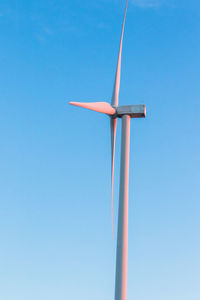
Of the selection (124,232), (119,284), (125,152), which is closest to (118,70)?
(125,152)

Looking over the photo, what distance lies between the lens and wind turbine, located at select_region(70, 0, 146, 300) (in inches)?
986

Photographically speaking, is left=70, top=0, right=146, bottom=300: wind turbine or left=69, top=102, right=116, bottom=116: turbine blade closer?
left=70, top=0, right=146, bottom=300: wind turbine

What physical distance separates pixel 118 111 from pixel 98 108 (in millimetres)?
1549

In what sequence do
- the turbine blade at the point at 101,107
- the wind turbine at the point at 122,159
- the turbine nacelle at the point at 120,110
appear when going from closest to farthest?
the wind turbine at the point at 122,159, the turbine blade at the point at 101,107, the turbine nacelle at the point at 120,110

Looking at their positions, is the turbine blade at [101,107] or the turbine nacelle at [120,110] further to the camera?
the turbine nacelle at [120,110]

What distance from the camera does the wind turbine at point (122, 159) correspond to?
2504 centimetres

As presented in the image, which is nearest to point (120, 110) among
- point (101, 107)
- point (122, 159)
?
point (101, 107)

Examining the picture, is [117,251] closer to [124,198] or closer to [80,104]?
[124,198]

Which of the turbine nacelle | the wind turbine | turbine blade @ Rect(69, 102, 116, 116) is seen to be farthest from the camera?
the turbine nacelle

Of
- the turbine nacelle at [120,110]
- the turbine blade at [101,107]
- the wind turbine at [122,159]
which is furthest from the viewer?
the turbine nacelle at [120,110]

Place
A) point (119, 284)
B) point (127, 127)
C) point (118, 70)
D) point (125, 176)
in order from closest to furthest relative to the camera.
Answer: point (119, 284)
point (125, 176)
point (127, 127)
point (118, 70)

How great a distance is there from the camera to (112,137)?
97.4 ft

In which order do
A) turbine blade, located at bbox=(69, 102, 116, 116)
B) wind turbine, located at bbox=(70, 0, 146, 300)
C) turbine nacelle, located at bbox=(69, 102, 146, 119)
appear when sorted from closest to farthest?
wind turbine, located at bbox=(70, 0, 146, 300)
turbine blade, located at bbox=(69, 102, 116, 116)
turbine nacelle, located at bbox=(69, 102, 146, 119)

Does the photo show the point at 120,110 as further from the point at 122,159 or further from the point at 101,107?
the point at 122,159
